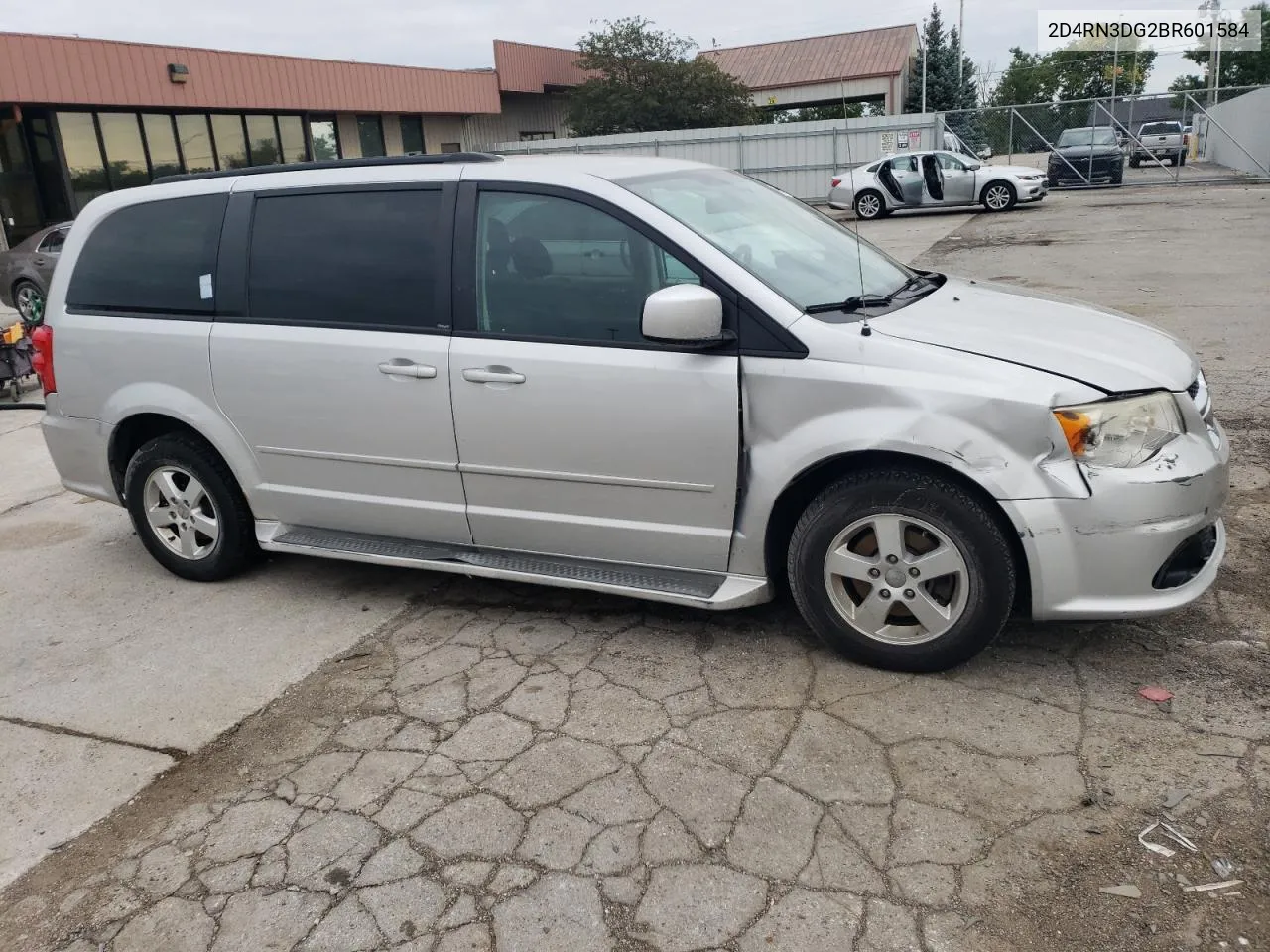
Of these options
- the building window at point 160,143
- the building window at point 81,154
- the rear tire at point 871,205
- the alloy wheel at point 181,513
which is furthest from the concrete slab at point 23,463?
the rear tire at point 871,205

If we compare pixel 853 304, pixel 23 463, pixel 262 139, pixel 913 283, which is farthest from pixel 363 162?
pixel 262 139

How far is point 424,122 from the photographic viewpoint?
31578 millimetres

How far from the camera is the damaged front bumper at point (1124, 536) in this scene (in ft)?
10.1

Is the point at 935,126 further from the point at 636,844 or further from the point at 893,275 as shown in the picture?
the point at 636,844

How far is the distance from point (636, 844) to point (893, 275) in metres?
2.61

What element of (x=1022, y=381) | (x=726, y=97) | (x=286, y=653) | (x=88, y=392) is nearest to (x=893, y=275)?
(x=1022, y=381)

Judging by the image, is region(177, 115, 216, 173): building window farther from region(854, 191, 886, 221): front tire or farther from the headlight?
the headlight

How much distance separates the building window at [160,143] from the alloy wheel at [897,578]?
23.7 m

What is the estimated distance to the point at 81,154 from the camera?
21828 mm

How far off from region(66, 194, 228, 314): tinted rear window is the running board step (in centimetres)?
112

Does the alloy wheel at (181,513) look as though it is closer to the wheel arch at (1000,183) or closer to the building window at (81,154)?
the building window at (81,154)

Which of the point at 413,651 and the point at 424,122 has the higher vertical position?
the point at 424,122

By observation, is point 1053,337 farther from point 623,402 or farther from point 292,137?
point 292,137

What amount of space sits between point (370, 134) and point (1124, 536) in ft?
97.4
